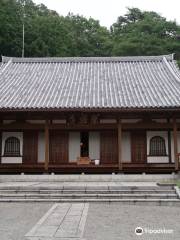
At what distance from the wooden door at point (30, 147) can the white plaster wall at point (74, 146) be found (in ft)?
5.52


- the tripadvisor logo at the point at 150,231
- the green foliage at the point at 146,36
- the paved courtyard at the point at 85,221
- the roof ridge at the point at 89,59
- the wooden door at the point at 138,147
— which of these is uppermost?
the green foliage at the point at 146,36

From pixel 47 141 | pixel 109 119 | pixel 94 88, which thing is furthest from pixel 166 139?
pixel 47 141

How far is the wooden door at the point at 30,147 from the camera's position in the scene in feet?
56.4

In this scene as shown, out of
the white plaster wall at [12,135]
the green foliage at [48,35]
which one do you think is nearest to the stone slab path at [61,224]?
the white plaster wall at [12,135]

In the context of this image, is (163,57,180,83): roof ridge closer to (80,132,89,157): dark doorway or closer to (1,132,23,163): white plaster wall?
(80,132,89,157): dark doorway

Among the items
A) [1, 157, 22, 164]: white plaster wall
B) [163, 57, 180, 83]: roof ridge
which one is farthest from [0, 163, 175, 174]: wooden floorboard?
[163, 57, 180, 83]: roof ridge

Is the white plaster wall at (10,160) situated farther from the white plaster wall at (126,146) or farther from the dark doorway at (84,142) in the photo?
the white plaster wall at (126,146)

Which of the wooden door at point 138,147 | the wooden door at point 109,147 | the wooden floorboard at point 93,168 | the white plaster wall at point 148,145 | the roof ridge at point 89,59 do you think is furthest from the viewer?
the roof ridge at point 89,59

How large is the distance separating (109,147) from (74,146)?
174 cm

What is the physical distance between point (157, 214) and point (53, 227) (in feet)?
9.82

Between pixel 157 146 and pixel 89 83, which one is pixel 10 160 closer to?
pixel 89 83

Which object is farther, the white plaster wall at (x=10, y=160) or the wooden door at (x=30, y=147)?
the wooden door at (x=30, y=147)

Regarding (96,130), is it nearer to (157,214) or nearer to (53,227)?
(157,214)

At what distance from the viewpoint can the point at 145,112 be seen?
16438 mm
